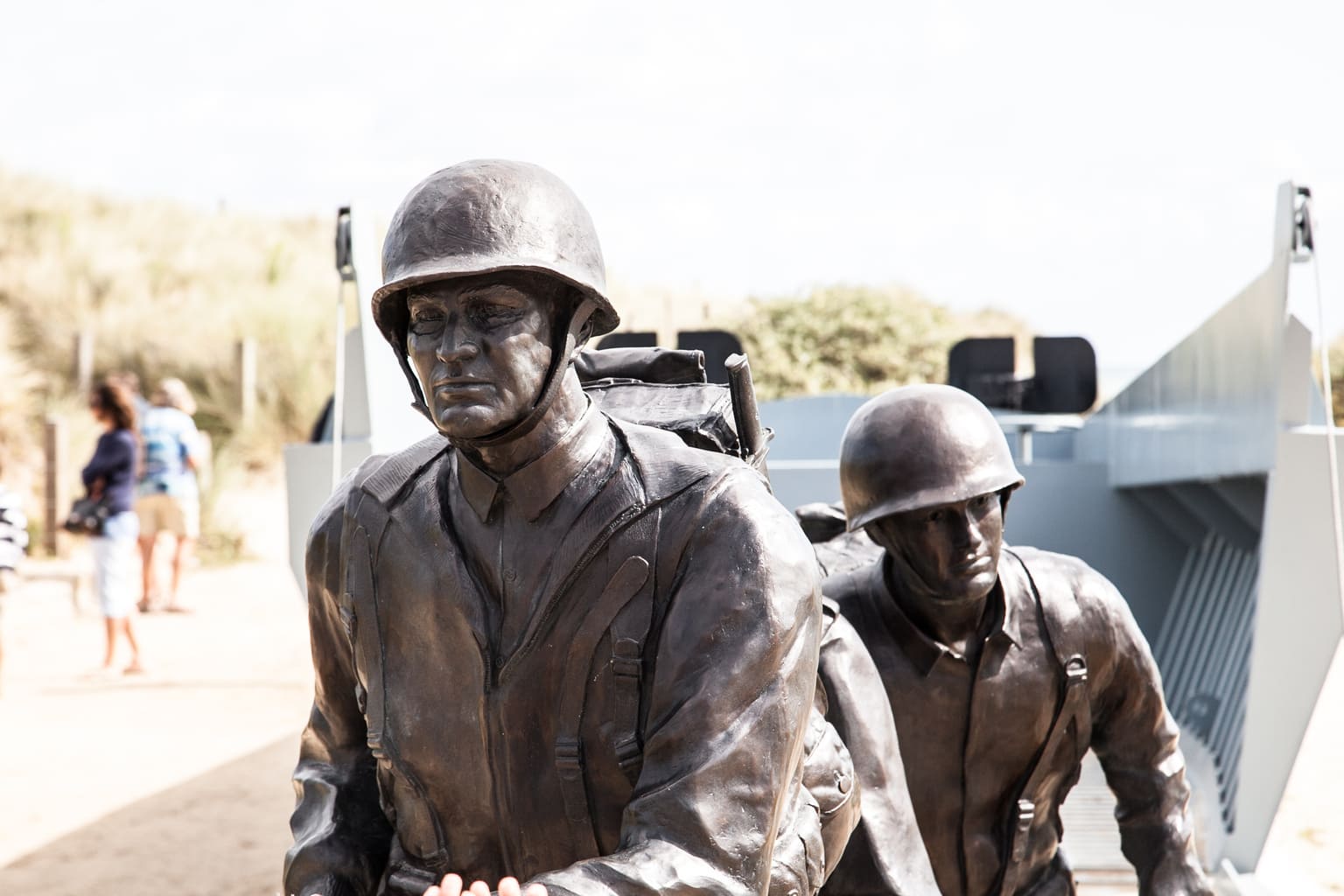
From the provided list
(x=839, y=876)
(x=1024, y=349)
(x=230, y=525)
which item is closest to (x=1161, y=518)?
(x=839, y=876)

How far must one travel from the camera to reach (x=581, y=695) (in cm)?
248

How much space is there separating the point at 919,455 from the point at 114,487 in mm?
7546

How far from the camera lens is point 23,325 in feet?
101

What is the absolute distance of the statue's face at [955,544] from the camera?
383cm

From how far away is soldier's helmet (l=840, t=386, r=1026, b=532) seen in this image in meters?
3.81

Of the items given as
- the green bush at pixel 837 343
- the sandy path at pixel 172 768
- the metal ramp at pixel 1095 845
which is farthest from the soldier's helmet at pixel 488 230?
the green bush at pixel 837 343

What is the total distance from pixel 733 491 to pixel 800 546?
4.9 inches

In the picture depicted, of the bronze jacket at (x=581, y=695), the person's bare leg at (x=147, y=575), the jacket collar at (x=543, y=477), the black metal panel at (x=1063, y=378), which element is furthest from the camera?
the person's bare leg at (x=147, y=575)

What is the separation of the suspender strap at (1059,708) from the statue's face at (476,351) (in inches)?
73.1

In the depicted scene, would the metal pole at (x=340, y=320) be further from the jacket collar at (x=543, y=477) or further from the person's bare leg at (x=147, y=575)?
the person's bare leg at (x=147, y=575)

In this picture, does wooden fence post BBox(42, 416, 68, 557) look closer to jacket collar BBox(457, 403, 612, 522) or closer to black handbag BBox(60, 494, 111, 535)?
black handbag BBox(60, 494, 111, 535)

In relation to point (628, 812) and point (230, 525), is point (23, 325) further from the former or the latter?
point (628, 812)

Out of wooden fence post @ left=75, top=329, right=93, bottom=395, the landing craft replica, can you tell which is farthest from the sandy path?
wooden fence post @ left=75, top=329, right=93, bottom=395

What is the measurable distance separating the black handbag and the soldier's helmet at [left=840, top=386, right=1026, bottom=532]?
720 cm
